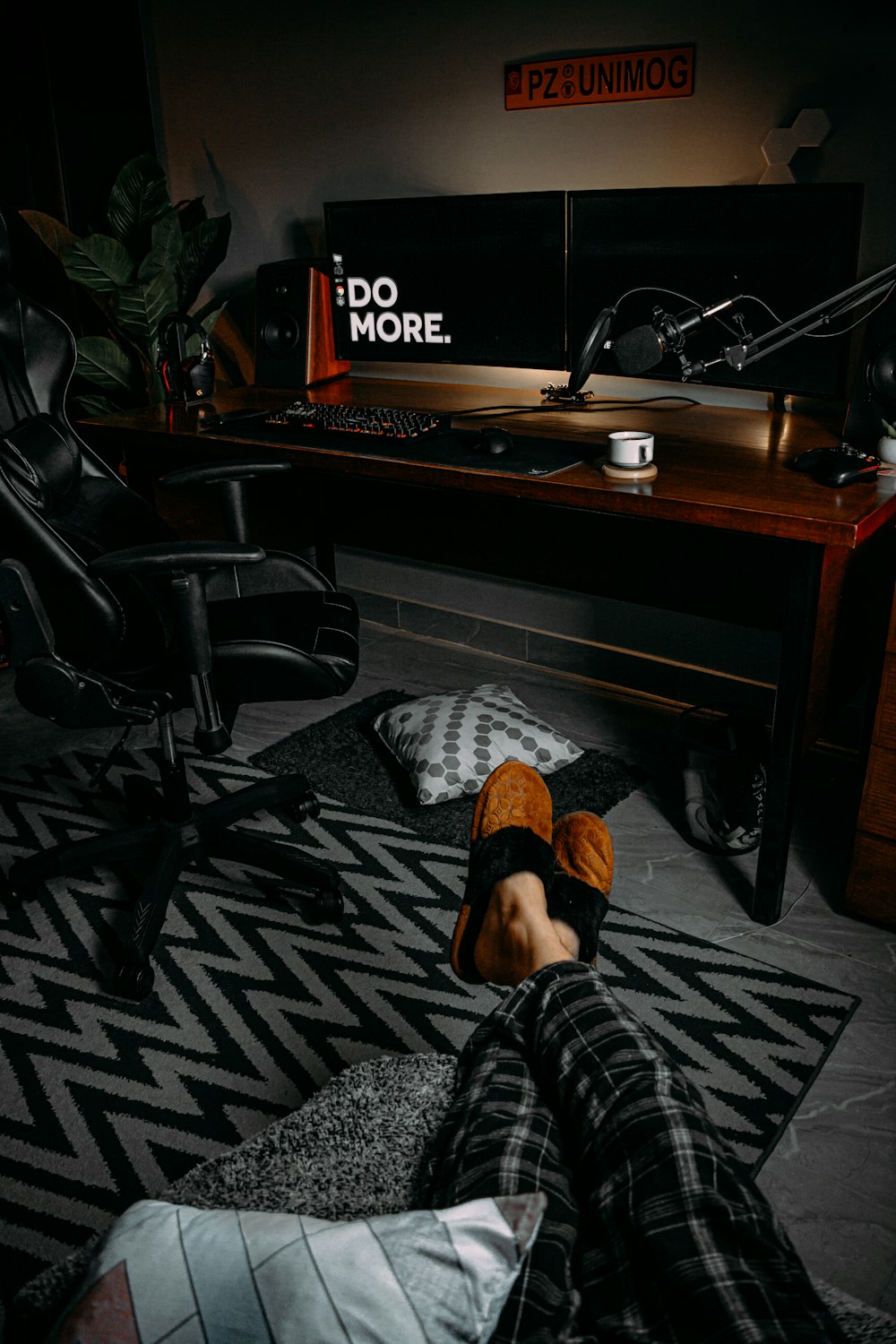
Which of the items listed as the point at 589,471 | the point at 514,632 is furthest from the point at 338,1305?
the point at 514,632

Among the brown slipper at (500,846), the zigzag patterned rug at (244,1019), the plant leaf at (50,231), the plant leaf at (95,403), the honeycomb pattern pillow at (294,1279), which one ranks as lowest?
the zigzag patterned rug at (244,1019)

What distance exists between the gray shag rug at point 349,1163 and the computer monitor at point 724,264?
52.6 inches

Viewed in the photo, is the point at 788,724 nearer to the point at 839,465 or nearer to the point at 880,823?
the point at 880,823

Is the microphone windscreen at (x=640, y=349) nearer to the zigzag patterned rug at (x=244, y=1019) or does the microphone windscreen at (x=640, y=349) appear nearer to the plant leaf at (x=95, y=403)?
the zigzag patterned rug at (x=244, y=1019)

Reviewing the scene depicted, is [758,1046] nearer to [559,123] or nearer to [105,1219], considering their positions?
[105,1219]

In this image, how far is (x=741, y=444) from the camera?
1959mm

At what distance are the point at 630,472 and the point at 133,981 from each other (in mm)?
1176

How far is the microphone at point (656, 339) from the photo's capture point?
72.4 inches

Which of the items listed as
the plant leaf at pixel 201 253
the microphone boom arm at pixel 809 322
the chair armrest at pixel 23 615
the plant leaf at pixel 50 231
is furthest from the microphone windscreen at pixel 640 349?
the plant leaf at pixel 50 231

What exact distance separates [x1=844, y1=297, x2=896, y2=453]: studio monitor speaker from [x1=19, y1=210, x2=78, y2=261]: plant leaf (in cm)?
219

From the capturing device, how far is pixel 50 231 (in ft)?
9.63

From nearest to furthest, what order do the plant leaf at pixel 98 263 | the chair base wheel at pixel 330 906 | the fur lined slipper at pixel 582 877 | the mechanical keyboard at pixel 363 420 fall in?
the fur lined slipper at pixel 582 877 → the chair base wheel at pixel 330 906 → the mechanical keyboard at pixel 363 420 → the plant leaf at pixel 98 263

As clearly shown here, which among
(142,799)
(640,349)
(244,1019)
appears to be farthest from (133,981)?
(640,349)

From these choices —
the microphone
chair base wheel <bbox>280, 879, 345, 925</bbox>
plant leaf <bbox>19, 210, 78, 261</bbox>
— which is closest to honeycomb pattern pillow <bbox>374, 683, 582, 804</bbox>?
chair base wheel <bbox>280, 879, 345, 925</bbox>
